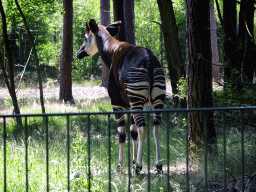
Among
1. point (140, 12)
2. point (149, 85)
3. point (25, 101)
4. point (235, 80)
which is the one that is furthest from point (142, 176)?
point (140, 12)

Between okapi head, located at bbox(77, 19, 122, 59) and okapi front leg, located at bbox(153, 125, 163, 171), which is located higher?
okapi head, located at bbox(77, 19, 122, 59)

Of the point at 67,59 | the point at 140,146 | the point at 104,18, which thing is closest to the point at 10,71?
the point at 140,146

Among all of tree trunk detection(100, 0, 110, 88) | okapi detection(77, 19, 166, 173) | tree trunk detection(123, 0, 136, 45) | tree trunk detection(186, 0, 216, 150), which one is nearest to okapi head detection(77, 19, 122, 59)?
okapi detection(77, 19, 166, 173)

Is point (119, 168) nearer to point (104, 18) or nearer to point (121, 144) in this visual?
point (121, 144)

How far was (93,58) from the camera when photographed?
26750 mm

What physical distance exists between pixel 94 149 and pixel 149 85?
2.14 m

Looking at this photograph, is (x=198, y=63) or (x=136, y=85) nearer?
(x=136, y=85)

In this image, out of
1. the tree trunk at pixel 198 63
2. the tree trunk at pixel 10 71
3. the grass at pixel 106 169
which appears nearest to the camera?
the grass at pixel 106 169

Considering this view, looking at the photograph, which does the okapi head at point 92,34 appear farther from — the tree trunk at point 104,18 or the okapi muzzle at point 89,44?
the tree trunk at point 104,18

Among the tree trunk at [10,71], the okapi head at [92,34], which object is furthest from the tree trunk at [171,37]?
the tree trunk at [10,71]

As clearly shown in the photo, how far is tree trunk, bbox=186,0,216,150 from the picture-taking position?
7.23 meters

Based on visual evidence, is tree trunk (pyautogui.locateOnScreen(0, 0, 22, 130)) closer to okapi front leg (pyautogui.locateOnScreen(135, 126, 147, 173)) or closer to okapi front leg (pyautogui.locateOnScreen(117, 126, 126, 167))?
okapi front leg (pyautogui.locateOnScreen(117, 126, 126, 167))

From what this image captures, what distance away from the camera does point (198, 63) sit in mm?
A: 7246

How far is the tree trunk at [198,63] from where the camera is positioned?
723 centimetres
